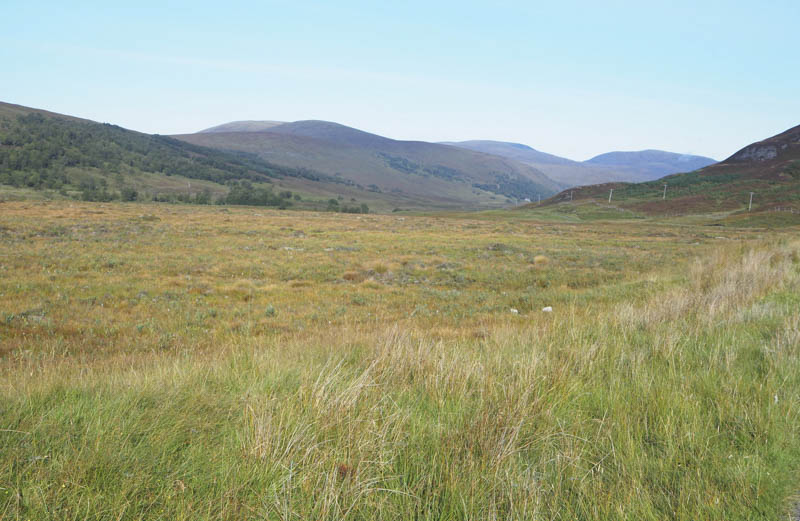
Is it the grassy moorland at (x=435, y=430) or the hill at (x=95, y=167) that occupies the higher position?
the hill at (x=95, y=167)

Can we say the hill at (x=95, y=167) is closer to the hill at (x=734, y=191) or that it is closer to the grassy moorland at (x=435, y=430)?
the hill at (x=734, y=191)

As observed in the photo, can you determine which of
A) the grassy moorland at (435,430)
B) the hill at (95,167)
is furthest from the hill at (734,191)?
the hill at (95,167)

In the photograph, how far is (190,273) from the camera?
59.1 feet

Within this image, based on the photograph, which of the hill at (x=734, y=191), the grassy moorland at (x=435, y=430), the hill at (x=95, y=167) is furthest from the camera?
the hill at (x=95, y=167)

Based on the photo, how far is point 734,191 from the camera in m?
88.1

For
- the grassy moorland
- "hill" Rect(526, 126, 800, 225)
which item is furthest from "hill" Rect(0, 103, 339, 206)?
the grassy moorland

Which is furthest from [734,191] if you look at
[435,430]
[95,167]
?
[95,167]

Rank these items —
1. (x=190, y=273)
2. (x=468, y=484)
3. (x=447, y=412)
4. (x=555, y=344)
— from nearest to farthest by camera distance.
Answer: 1. (x=468, y=484)
2. (x=447, y=412)
3. (x=555, y=344)
4. (x=190, y=273)

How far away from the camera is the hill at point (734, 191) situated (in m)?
70.1

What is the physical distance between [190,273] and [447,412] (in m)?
17.3

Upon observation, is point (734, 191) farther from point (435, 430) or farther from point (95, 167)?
point (95, 167)

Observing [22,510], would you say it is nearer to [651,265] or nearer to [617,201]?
[651,265]

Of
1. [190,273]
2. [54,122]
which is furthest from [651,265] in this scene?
[54,122]

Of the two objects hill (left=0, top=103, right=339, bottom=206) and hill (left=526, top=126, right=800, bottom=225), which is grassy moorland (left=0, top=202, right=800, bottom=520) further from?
hill (left=0, top=103, right=339, bottom=206)
